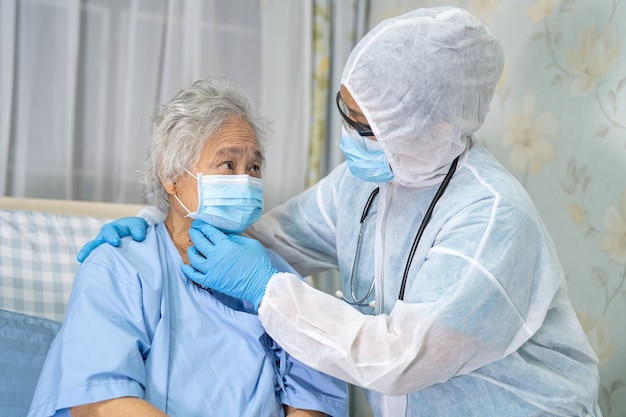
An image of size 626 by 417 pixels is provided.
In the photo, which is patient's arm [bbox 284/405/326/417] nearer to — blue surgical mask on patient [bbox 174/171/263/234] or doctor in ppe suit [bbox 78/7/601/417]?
doctor in ppe suit [bbox 78/7/601/417]

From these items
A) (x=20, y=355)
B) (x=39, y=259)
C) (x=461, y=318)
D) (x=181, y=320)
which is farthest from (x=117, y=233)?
(x=461, y=318)

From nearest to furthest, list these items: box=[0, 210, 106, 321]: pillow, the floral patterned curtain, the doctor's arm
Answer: the doctor's arm
the floral patterned curtain
box=[0, 210, 106, 321]: pillow

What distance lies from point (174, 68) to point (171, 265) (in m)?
1.15

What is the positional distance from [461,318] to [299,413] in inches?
20.6

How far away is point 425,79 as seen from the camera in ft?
4.60

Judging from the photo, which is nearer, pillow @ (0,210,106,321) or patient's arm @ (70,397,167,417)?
patient's arm @ (70,397,167,417)

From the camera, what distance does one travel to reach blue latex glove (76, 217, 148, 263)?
5.32 feet

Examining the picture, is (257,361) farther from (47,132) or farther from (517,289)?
(47,132)

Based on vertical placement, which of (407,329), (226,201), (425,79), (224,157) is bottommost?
(407,329)

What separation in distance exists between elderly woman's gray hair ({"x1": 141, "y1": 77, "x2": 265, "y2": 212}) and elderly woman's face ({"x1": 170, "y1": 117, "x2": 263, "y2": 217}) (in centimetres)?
2

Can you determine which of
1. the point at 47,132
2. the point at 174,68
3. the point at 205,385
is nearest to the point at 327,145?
the point at 174,68

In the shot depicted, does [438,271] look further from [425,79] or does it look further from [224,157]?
[224,157]

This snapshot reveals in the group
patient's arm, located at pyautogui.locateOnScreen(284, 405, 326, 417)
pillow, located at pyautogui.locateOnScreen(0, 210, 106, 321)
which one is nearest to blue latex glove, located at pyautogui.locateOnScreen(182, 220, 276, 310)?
patient's arm, located at pyautogui.locateOnScreen(284, 405, 326, 417)

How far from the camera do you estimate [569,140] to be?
6.32 ft
